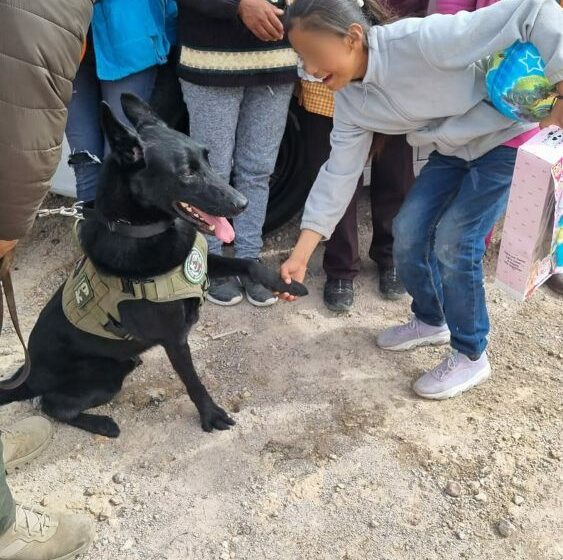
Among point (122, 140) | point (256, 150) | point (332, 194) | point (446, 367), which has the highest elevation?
point (122, 140)

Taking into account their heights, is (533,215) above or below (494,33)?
below

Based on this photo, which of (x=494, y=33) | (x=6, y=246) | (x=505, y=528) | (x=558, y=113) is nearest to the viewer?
(x=6, y=246)

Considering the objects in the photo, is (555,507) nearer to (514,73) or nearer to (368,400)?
(368,400)

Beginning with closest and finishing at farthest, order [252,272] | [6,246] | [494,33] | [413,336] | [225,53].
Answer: [6,246] < [494,33] < [252,272] < [225,53] < [413,336]

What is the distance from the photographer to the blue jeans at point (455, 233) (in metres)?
2.49

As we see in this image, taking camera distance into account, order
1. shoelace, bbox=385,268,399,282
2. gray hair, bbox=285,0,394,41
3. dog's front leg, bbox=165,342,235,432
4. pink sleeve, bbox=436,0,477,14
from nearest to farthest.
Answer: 1. gray hair, bbox=285,0,394,41
2. dog's front leg, bbox=165,342,235,432
3. pink sleeve, bbox=436,0,477,14
4. shoelace, bbox=385,268,399,282

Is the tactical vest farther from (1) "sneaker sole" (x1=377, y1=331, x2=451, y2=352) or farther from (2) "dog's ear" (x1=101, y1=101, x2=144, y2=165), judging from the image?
(1) "sneaker sole" (x1=377, y1=331, x2=451, y2=352)

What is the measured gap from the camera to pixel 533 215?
215 cm

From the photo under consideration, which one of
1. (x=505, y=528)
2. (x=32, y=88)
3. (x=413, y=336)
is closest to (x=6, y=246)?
(x=32, y=88)

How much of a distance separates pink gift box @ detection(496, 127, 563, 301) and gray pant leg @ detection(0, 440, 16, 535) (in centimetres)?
172

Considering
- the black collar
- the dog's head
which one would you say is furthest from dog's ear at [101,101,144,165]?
the black collar

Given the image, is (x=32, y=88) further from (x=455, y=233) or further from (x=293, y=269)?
(x=455, y=233)

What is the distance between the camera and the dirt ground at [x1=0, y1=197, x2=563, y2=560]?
2283 mm

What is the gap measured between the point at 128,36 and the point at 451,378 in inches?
79.2
